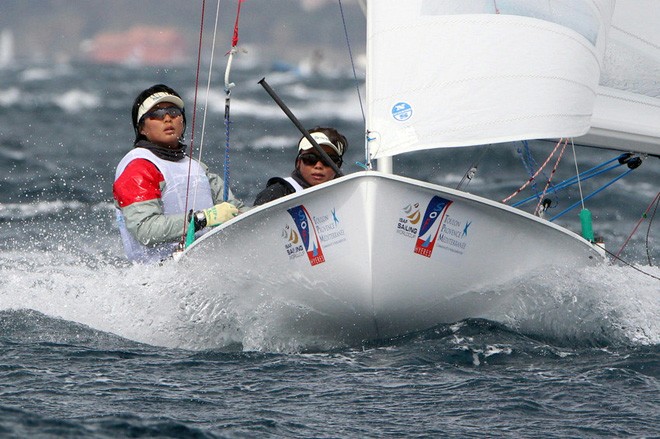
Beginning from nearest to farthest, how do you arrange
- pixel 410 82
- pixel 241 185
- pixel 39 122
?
pixel 410 82
pixel 241 185
pixel 39 122

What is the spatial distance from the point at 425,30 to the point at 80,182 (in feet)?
20.8

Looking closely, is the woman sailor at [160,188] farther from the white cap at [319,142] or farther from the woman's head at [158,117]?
the white cap at [319,142]

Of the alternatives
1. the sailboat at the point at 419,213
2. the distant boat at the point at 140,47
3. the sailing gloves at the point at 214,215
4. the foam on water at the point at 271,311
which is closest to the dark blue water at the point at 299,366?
the foam on water at the point at 271,311

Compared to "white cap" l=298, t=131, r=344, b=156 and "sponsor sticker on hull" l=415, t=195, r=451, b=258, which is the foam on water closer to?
"sponsor sticker on hull" l=415, t=195, r=451, b=258

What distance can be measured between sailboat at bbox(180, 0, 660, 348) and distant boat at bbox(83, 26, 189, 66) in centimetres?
7138

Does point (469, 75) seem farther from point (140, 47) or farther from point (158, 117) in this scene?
point (140, 47)

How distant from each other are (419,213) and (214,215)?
1.07 m

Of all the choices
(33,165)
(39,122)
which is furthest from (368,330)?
(39,122)

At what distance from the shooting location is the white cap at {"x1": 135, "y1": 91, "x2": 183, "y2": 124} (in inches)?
220

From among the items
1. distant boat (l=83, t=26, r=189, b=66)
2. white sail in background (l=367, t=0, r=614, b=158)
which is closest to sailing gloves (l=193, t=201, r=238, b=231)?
white sail in background (l=367, t=0, r=614, b=158)

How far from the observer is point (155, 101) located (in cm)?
557

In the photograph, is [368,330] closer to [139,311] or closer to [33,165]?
[139,311]

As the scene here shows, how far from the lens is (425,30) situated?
4762 millimetres

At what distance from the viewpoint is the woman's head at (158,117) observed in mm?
5578
